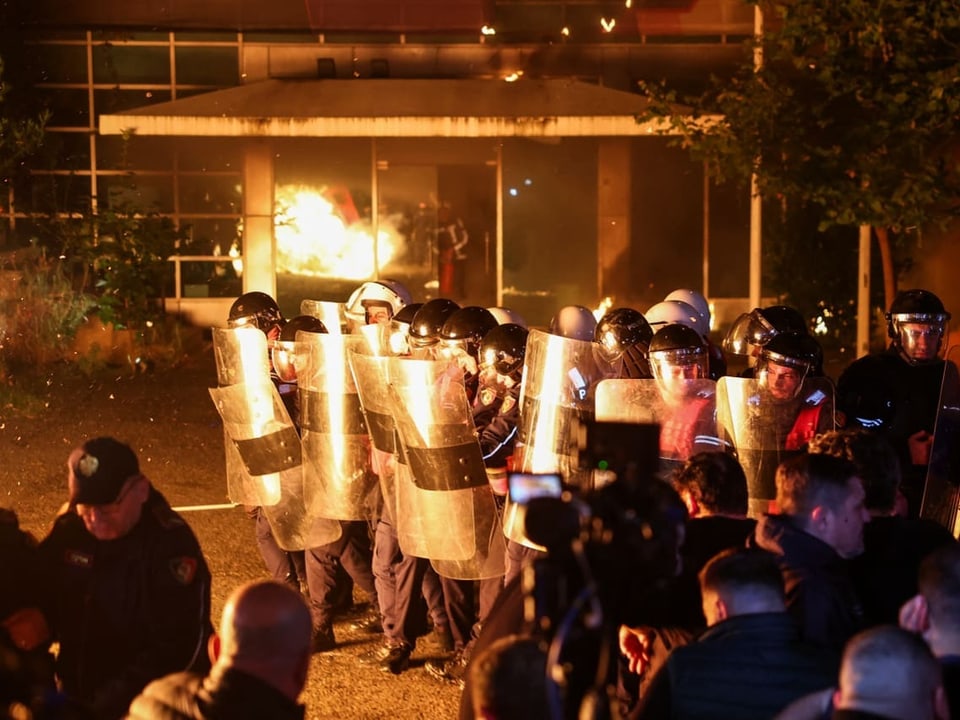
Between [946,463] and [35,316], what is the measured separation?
15068 mm

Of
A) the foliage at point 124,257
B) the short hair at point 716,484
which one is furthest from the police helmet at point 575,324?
the foliage at point 124,257

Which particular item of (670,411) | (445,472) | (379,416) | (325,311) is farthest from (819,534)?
(325,311)

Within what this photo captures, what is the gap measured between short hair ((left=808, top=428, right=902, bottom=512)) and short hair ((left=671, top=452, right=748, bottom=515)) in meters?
0.36

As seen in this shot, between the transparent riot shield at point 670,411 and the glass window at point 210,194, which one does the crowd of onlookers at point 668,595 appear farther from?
the glass window at point 210,194

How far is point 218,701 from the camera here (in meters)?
3.34

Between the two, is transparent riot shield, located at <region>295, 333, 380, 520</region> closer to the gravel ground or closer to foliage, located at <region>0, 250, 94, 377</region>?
the gravel ground

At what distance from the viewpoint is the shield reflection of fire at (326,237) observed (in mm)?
23031

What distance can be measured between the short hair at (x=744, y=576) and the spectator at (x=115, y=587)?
1.75m

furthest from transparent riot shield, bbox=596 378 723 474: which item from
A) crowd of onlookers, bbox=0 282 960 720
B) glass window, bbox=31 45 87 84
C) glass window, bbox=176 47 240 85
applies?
glass window, bbox=31 45 87 84

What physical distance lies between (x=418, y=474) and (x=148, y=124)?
49.1 ft

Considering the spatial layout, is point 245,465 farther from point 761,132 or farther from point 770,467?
point 761,132

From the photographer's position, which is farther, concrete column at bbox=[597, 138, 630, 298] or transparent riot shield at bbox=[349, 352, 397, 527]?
concrete column at bbox=[597, 138, 630, 298]

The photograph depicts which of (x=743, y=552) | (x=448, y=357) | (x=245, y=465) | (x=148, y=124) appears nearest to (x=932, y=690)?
(x=743, y=552)

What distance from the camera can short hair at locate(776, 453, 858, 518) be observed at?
437cm
